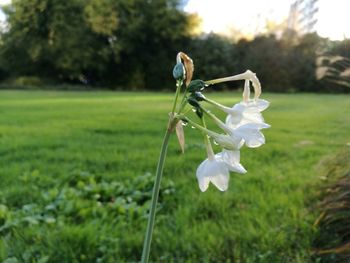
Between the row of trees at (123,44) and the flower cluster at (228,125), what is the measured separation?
23912 millimetres

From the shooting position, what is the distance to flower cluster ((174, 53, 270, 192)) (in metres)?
0.65

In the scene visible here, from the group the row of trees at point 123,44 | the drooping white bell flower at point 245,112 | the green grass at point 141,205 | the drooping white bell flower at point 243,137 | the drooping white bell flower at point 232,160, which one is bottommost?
the green grass at point 141,205

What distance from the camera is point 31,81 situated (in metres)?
26.3

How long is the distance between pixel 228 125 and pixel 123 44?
25.5 meters

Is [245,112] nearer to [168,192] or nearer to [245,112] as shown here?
[245,112]

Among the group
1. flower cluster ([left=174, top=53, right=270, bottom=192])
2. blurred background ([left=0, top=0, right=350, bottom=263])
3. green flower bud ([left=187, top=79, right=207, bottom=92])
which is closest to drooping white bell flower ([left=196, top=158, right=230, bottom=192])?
flower cluster ([left=174, top=53, right=270, bottom=192])

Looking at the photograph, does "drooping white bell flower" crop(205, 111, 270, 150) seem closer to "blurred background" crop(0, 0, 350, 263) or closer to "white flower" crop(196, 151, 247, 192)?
"white flower" crop(196, 151, 247, 192)

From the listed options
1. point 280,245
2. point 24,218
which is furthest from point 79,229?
point 280,245

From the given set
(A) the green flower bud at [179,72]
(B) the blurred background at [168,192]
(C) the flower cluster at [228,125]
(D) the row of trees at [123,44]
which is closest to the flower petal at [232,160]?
(C) the flower cluster at [228,125]

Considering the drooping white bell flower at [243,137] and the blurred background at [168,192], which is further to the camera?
the blurred background at [168,192]

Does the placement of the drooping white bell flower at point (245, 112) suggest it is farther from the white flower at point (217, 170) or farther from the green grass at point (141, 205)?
the green grass at point (141, 205)

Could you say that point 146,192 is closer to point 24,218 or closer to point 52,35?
point 24,218

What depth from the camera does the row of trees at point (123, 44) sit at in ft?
82.2

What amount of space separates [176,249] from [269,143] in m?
2.91
